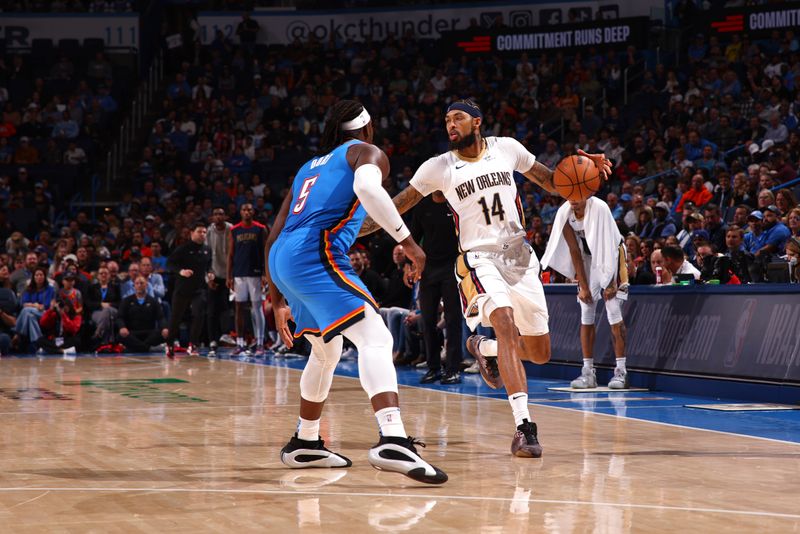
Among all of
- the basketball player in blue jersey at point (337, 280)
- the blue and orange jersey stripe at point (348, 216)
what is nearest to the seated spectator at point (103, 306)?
the basketball player in blue jersey at point (337, 280)

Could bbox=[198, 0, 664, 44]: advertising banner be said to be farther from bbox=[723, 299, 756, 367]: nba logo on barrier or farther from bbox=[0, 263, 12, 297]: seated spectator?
bbox=[723, 299, 756, 367]: nba logo on barrier

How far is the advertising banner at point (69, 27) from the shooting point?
29.6 m

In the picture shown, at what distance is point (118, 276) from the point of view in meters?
19.1

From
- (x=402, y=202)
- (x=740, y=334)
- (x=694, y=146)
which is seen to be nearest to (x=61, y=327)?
(x=694, y=146)

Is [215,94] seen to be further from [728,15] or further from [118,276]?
[728,15]

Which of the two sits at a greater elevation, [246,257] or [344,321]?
[246,257]

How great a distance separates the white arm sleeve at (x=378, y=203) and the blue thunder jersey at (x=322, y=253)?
0.25 meters

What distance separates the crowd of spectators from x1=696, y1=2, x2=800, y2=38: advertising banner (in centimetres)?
36

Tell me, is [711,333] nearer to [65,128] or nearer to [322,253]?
[322,253]

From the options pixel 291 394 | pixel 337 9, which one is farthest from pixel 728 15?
pixel 291 394

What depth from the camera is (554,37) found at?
87.0ft

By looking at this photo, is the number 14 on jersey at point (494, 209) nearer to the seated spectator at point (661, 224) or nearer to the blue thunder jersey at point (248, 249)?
the seated spectator at point (661, 224)

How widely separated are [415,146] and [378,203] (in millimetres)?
19122

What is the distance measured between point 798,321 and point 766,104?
11.6m
